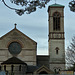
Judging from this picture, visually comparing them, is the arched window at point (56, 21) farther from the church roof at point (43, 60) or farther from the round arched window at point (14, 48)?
the round arched window at point (14, 48)

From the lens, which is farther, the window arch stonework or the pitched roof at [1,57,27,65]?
the window arch stonework

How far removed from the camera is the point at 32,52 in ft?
196

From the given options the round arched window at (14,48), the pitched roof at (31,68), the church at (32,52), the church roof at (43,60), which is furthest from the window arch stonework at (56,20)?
the pitched roof at (31,68)

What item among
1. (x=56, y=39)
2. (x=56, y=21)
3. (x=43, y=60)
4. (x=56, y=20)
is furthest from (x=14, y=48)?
(x=56, y=20)

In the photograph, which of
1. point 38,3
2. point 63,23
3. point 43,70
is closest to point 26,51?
point 43,70

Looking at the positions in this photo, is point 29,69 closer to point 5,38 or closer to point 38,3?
point 5,38

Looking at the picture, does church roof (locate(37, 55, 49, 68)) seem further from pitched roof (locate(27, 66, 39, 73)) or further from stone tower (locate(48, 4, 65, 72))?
pitched roof (locate(27, 66, 39, 73))

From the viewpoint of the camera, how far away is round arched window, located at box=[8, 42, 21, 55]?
6016 cm

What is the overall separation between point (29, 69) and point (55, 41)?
8808 mm

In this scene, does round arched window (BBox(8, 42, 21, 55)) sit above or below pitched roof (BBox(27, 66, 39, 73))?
above

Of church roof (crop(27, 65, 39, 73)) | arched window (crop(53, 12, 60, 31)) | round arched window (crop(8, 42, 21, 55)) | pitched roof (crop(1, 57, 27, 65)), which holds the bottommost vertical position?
church roof (crop(27, 65, 39, 73))

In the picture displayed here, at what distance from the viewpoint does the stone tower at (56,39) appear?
60703mm

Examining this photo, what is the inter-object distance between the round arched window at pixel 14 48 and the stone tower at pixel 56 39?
23.1ft

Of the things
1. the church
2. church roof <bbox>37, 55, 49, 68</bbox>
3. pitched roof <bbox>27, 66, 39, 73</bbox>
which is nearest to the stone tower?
the church
